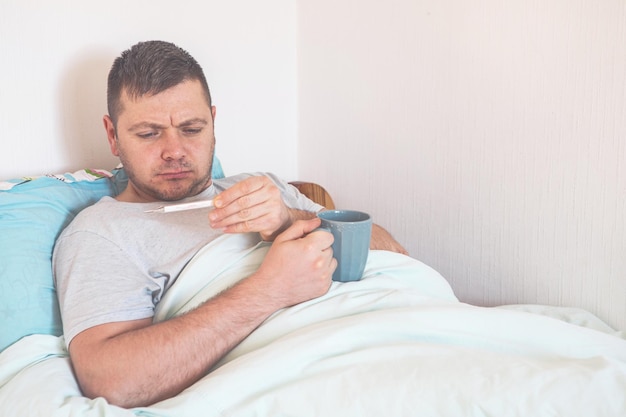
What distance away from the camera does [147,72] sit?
1.04 metres

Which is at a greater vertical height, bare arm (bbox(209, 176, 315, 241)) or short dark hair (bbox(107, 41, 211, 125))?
short dark hair (bbox(107, 41, 211, 125))

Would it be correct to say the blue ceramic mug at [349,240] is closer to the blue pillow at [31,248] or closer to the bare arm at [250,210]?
the bare arm at [250,210]

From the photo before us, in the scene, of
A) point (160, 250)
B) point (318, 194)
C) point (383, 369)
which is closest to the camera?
point (383, 369)

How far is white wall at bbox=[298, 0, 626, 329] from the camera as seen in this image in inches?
40.8

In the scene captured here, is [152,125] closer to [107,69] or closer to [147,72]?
[147,72]

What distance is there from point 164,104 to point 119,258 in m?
0.33

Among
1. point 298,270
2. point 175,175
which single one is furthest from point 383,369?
point 175,175

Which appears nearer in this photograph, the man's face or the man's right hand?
the man's right hand

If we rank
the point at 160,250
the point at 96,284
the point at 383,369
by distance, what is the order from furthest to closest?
the point at 160,250 < the point at 96,284 < the point at 383,369

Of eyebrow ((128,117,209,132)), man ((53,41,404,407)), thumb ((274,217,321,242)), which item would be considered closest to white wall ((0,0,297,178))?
man ((53,41,404,407))

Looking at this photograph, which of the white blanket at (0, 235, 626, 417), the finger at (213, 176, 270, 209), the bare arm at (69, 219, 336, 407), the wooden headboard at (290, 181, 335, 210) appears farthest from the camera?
the wooden headboard at (290, 181, 335, 210)

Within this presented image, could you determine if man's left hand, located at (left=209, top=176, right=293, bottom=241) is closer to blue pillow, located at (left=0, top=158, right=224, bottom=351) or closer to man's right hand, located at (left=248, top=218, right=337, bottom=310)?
man's right hand, located at (left=248, top=218, right=337, bottom=310)

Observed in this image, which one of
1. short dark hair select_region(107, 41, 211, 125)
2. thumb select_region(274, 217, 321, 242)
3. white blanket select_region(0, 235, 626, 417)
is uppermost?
short dark hair select_region(107, 41, 211, 125)

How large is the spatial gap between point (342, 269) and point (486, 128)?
0.54 metres
